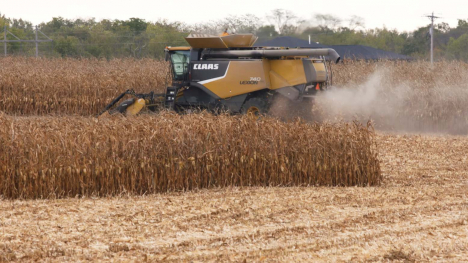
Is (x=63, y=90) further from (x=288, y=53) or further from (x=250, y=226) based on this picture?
(x=250, y=226)

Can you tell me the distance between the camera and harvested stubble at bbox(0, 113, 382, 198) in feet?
28.8

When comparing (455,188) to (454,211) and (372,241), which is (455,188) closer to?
(454,211)

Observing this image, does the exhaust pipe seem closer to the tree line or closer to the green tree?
the tree line

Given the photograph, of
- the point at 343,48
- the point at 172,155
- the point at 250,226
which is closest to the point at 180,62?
the point at 172,155

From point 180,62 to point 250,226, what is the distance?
8122 millimetres

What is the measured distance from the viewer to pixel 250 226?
7125mm

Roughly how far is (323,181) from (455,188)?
1.98 m

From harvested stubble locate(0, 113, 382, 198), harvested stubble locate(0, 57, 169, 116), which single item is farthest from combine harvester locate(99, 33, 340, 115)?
harvested stubble locate(0, 57, 169, 116)

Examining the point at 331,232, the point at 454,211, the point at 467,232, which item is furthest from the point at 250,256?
the point at 454,211

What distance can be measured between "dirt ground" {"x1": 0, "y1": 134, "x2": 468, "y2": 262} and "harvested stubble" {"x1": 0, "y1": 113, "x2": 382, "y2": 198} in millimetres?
373

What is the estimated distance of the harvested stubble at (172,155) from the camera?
28.8 feet

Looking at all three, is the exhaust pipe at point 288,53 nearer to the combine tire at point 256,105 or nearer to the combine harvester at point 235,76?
the combine harvester at point 235,76

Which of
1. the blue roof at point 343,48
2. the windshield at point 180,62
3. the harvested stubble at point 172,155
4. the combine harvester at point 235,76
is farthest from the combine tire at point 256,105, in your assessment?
the blue roof at point 343,48

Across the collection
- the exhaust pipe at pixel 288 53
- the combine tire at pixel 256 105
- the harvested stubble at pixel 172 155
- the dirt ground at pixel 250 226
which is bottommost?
the dirt ground at pixel 250 226
